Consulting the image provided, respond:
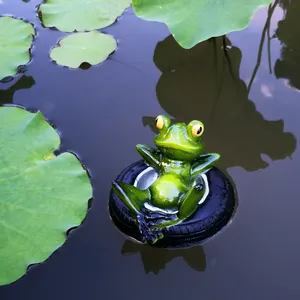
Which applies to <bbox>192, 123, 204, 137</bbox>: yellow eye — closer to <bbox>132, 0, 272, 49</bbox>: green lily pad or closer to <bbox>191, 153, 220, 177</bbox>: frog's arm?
<bbox>191, 153, 220, 177</bbox>: frog's arm

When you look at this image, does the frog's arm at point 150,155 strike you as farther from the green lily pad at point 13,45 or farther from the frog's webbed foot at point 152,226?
the green lily pad at point 13,45

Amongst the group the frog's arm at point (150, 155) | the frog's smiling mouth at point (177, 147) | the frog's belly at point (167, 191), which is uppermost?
the frog's smiling mouth at point (177, 147)

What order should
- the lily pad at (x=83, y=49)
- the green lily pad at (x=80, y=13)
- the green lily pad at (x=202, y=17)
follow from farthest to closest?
the green lily pad at (x=80, y=13) < the lily pad at (x=83, y=49) < the green lily pad at (x=202, y=17)

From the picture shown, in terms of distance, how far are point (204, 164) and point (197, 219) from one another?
22 cm

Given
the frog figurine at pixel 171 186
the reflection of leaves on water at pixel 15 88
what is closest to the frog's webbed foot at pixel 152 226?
the frog figurine at pixel 171 186

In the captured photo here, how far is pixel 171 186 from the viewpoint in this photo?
186 centimetres

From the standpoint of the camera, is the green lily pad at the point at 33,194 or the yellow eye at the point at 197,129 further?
the yellow eye at the point at 197,129

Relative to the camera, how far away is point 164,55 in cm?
287

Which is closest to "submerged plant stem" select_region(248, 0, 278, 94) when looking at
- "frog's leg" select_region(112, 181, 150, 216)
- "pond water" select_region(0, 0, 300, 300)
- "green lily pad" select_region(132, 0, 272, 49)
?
"pond water" select_region(0, 0, 300, 300)

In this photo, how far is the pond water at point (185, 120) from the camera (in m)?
1.77

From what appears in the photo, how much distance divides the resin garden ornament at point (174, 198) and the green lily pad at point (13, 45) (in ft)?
3.07

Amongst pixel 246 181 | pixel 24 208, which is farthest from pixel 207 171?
pixel 24 208

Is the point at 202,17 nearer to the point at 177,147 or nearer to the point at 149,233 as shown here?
the point at 177,147

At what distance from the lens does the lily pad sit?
273 centimetres
